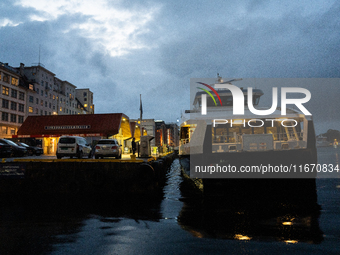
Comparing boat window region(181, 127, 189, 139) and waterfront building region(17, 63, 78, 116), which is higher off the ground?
waterfront building region(17, 63, 78, 116)

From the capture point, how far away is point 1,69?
170 feet

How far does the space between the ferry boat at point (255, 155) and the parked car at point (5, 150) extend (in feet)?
56.1

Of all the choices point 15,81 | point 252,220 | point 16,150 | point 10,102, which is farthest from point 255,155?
point 15,81

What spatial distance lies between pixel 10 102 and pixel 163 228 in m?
59.6

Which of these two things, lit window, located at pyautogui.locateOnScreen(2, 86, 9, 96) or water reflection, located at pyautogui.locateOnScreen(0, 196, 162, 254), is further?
lit window, located at pyautogui.locateOnScreen(2, 86, 9, 96)

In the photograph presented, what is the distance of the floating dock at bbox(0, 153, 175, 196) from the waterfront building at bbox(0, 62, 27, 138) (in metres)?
46.8

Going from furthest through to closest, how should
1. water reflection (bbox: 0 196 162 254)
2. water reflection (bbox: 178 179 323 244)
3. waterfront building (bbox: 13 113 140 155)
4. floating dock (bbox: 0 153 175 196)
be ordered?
1. waterfront building (bbox: 13 113 140 155)
2. floating dock (bbox: 0 153 175 196)
3. water reflection (bbox: 178 179 323 244)
4. water reflection (bbox: 0 196 162 254)

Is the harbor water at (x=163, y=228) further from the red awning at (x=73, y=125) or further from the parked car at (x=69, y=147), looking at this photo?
the red awning at (x=73, y=125)

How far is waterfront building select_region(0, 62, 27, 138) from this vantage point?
5266 centimetres

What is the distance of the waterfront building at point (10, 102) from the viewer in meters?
52.7

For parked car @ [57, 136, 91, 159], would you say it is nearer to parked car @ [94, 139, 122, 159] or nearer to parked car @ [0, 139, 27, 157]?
parked car @ [94, 139, 122, 159]

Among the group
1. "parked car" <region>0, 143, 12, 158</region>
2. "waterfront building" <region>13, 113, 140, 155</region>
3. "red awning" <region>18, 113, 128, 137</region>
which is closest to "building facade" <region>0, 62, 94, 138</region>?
"waterfront building" <region>13, 113, 140, 155</region>

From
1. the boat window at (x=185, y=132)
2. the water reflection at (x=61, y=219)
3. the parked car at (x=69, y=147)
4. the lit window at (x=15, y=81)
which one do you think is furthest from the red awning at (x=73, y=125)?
the lit window at (x=15, y=81)

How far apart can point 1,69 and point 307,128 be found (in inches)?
2315
